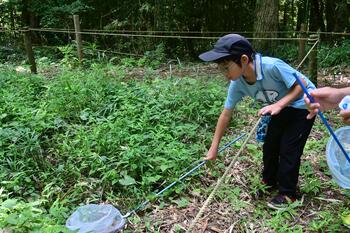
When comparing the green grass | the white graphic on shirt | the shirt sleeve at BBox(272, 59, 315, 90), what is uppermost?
the shirt sleeve at BBox(272, 59, 315, 90)

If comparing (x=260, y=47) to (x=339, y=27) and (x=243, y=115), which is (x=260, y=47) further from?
(x=339, y=27)

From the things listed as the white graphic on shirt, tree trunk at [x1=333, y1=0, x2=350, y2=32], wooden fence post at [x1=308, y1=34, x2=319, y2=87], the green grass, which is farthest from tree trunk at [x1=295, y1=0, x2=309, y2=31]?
the white graphic on shirt

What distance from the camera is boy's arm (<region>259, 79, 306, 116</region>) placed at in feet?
7.96

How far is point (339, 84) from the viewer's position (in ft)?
19.4

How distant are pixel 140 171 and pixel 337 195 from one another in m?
1.65

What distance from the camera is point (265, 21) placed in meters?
7.34

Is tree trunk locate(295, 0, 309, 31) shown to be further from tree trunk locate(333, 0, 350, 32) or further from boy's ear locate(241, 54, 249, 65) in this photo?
boy's ear locate(241, 54, 249, 65)

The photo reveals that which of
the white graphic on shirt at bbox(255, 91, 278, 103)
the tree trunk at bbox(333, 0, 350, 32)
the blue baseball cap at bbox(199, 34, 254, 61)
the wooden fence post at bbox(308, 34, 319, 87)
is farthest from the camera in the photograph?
the tree trunk at bbox(333, 0, 350, 32)

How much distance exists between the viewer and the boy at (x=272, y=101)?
2.45 metres

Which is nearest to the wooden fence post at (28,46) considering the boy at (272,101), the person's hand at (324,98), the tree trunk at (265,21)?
the tree trunk at (265,21)

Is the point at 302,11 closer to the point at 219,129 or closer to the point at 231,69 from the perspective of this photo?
the point at 219,129

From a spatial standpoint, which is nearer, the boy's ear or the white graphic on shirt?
the boy's ear

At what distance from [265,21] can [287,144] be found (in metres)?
4.97

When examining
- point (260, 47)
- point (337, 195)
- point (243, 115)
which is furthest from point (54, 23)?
point (337, 195)
